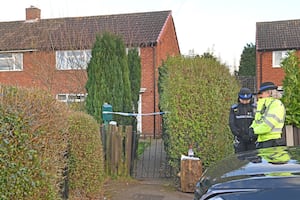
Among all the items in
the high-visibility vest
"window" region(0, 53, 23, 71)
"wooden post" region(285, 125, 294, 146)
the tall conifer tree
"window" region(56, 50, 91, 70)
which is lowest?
"wooden post" region(285, 125, 294, 146)

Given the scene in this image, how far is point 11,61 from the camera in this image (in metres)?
A: 19.8

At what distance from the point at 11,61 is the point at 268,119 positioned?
17.4 meters

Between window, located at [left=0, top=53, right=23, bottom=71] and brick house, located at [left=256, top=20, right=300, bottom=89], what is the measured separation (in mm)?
13220

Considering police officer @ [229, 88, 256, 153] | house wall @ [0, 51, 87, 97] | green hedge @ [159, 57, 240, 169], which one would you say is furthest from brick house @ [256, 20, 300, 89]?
police officer @ [229, 88, 256, 153]

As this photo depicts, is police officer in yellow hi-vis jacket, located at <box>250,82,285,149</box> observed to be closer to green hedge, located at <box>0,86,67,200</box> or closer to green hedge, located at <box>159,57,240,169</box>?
green hedge, located at <box>159,57,240,169</box>

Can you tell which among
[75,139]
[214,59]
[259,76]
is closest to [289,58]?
[214,59]

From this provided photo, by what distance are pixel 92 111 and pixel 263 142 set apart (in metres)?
4.18

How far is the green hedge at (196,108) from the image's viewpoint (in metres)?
6.32

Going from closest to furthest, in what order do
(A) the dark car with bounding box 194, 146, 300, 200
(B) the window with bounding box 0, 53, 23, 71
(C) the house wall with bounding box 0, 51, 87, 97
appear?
1. (A) the dark car with bounding box 194, 146, 300, 200
2. (C) the house wall with bounding box 0, 51, 87, 97
3. (B) the window with bounding box 0, 53, 23, 71

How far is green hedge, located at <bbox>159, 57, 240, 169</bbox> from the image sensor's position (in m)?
6.32

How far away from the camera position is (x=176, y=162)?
656cm

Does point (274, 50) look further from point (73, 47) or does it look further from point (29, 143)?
point (29, 143)

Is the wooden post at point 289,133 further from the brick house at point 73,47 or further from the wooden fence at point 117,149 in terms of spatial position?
the brick house at point 73,47

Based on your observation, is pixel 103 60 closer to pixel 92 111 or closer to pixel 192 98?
pixel 92 111
